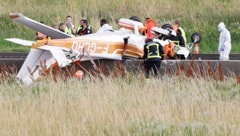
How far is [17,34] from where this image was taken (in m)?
31.2

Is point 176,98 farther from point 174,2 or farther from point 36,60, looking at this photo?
point 174,2

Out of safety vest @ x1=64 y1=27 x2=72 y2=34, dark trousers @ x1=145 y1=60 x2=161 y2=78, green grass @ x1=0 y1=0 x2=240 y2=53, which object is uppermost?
green grass @ x1=0 y1=0 x2=240 y2=53

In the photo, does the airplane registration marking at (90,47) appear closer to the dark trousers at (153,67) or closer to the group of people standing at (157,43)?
the group of people standing at (157,43)

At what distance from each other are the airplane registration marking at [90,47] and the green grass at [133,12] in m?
10.3

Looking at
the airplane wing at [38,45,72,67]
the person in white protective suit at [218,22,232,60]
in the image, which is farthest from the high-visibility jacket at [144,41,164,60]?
the person in white protective suit at [218,22,232,60]

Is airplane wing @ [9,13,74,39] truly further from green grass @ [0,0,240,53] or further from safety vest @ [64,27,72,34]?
green grass @ [0,0,240,53]

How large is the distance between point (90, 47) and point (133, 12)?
581 inches

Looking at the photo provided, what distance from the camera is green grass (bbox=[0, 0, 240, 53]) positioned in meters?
30.9

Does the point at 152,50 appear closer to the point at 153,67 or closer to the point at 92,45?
the point at 153,67

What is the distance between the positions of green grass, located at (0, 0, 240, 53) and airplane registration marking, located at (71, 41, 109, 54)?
33.9 feet

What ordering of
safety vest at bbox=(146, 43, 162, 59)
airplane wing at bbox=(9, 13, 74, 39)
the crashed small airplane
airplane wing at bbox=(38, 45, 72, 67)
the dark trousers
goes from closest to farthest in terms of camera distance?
the dark trousers, safety vest at bbox=(146, 43, 162, 59), airplane wing at bbox=(38, 45, 72, 67), the crashed small airplane, airplane wing at bbox=(9, 13, 74, 39)

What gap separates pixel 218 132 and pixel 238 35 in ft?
63.7

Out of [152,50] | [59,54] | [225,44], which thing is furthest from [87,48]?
[225,44]

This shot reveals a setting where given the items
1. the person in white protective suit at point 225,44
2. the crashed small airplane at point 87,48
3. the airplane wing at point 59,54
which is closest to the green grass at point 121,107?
the airplane wing at point 59,54
